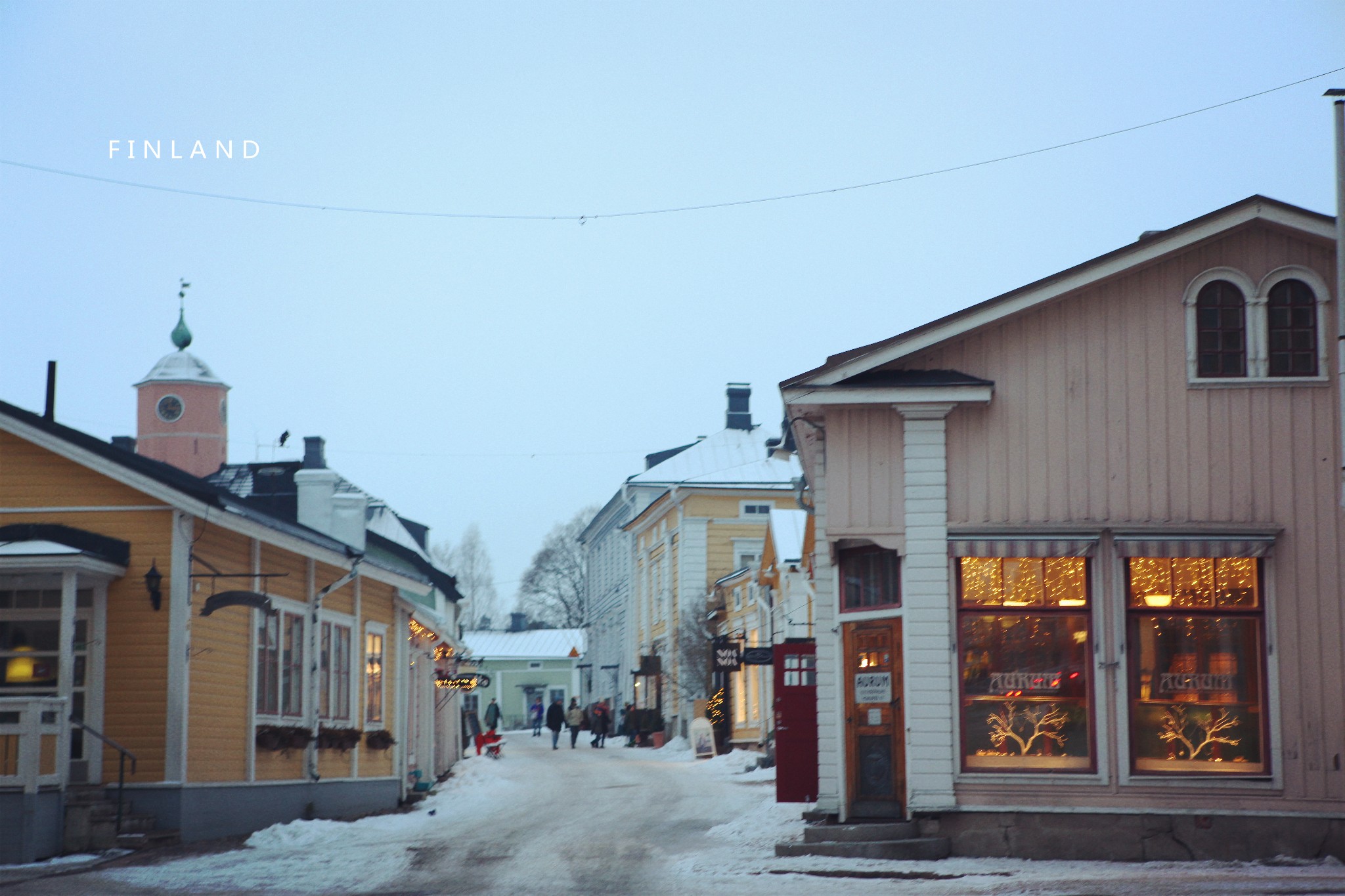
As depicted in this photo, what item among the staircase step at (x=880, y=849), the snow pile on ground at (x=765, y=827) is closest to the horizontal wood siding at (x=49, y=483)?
the snow pile on ground at (x=765, y=827)

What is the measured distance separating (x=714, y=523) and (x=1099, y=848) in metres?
32.0

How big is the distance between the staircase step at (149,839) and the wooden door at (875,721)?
6995 mm

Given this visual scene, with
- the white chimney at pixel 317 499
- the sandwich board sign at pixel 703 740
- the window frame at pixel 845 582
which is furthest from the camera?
the sandwich board sign at pixel 703 740

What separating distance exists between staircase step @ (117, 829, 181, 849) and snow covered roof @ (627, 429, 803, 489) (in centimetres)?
3024

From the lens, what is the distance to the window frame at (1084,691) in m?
14.3

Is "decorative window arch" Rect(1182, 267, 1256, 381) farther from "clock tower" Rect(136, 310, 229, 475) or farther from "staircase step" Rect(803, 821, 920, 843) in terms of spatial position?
"clock tower" Rect(136, 310, 229, 475)

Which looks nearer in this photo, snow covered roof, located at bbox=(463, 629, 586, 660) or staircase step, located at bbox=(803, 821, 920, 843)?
staircase step, located at bbox=(803, 821, 920, 843)

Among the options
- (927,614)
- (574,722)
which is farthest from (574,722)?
(927,614)

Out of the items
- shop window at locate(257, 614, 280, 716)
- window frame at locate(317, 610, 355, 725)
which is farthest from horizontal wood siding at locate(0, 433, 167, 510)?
window frame at locate(317, 610, 355, 725)

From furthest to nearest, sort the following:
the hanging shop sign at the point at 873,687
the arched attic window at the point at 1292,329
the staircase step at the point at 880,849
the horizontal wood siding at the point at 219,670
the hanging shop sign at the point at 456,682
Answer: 1. the hanging shop sign at the point at 456,682
2. the horizontal wood siding at the point at 219,670
3. the hanging shop sign at the point at 873,687
4. the arched attic window at the point at 1292,329
5. the staircase step at the point at 880,849

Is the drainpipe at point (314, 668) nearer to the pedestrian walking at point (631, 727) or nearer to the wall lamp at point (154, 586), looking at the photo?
the wall lamp at point (154, 586)

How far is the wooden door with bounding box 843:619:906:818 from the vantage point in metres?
15.2

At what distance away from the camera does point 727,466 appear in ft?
159

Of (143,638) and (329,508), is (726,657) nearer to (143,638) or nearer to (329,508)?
(329,508)
